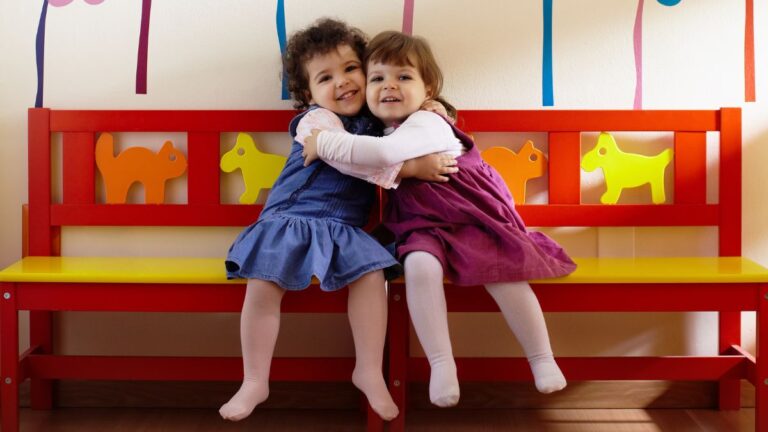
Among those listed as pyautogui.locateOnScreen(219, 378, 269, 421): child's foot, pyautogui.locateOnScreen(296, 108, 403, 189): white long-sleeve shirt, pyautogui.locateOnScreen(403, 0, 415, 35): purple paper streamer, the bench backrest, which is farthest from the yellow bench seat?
pyautogui.locateOnScreen(403, 0, 415, 35): purple paper streamer

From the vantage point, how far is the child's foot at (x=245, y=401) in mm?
1744

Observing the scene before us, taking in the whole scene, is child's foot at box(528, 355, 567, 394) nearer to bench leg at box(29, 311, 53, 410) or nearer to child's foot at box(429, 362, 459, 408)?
child's foot at box(429, 362, 459, 408)

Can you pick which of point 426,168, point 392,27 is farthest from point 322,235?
point 392,27

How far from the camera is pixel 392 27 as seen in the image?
2.13 m

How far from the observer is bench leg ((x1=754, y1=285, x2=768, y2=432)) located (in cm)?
186

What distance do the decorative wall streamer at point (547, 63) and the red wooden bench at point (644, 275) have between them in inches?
2.5

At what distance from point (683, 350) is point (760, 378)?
34cm

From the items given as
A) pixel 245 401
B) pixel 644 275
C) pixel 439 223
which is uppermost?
pixel 439 223

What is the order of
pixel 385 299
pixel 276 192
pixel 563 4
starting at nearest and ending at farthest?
pixel 385 299 < pixel 276 192 < pixel 563 4

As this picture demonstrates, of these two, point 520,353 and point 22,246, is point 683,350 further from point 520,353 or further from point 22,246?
point 22,246

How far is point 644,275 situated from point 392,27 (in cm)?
84

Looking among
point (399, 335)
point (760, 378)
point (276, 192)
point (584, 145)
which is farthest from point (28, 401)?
point (760, 378)

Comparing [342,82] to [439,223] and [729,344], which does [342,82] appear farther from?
[729,344]

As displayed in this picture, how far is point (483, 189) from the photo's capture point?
1928 millimetres
